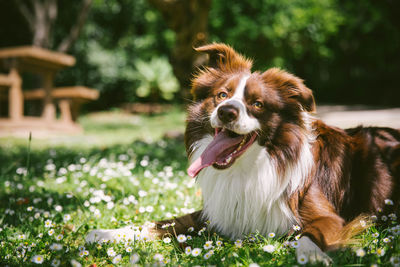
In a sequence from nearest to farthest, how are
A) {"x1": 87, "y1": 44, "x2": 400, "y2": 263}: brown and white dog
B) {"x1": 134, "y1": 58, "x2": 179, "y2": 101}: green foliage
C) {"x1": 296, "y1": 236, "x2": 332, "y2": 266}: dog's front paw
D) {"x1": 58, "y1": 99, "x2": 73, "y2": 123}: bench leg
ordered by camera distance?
{"x1": 296, "y1": 236, "x2": 332, "y2": 266}: dog's front paw
{"x1": 87, "y1": 44, "x2": 400, "y2": 263}: brown and white dog
{"x1": 58, "y1": 99, "x2": 73, "y2": 123}: bench leg
{"x1": 134, "y1": 58, "x2": 179, "y2": 101}: green foliage

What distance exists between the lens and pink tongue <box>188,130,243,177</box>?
9.16ft

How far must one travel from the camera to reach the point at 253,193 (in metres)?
2.85

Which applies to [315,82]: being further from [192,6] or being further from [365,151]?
[365,151]

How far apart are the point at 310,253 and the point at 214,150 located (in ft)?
3.32

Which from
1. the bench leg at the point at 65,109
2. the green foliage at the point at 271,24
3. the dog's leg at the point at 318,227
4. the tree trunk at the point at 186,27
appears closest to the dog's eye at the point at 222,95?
the dog's leg at the point at 318,227

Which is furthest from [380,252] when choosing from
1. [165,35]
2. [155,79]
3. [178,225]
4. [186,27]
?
[165,35]

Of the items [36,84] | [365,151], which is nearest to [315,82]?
[36,84]

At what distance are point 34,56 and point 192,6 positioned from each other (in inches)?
197

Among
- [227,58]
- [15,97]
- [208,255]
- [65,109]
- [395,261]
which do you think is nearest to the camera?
[395,261]

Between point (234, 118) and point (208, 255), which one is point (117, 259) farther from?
point (234, 118)

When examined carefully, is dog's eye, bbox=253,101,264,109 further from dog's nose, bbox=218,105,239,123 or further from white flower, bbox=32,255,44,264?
white flower, bbox=32,255,44,264

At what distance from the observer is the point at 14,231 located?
3.17m

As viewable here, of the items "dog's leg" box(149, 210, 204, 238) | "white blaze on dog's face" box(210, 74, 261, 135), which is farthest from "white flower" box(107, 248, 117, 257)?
Answer: "white blaze on dog's face" box(210, 74, 261, 135)

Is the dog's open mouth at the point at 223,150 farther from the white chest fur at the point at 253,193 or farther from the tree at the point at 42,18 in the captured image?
the tree at the point at 42,18
